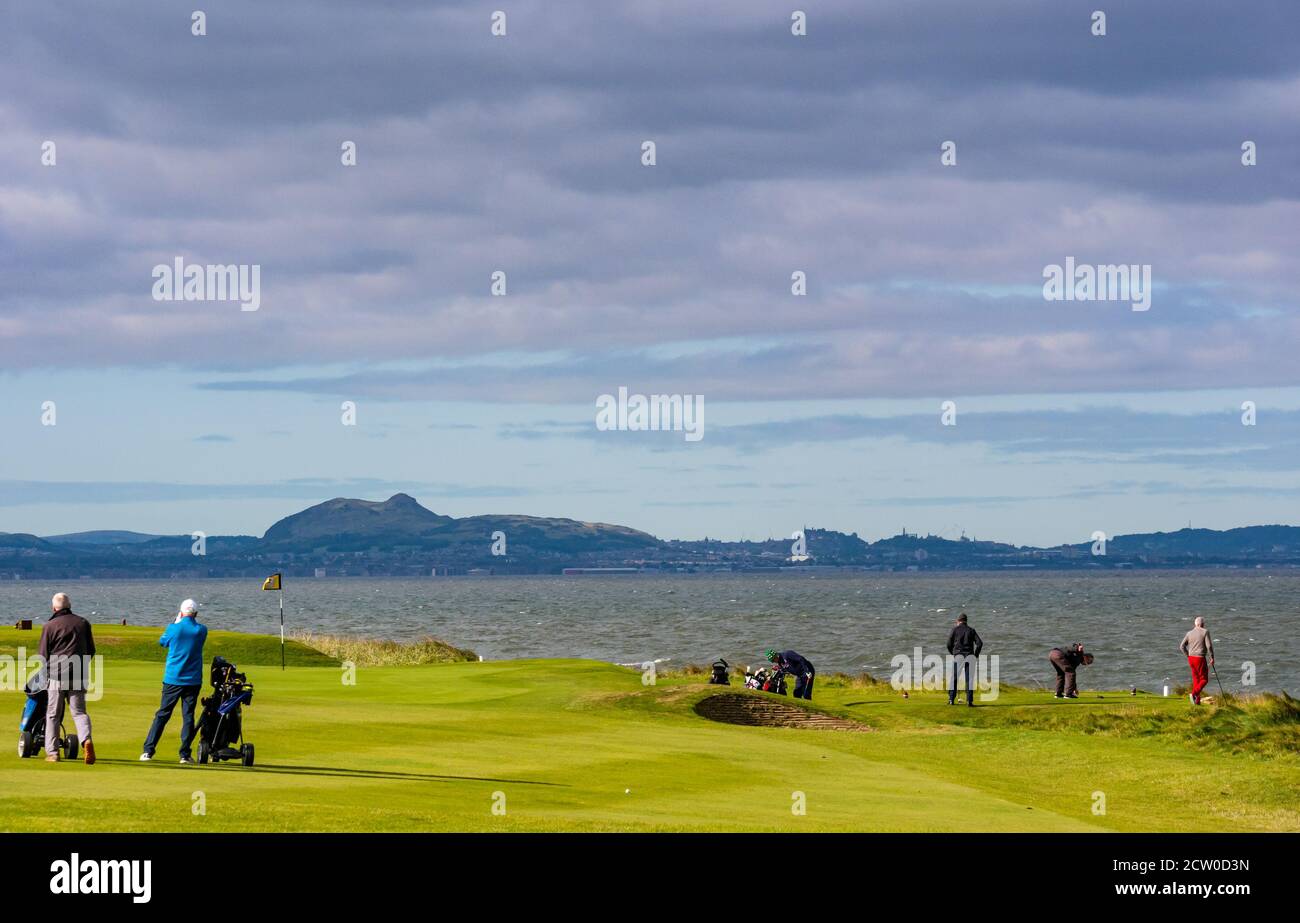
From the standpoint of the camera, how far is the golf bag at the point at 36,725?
21.9 m

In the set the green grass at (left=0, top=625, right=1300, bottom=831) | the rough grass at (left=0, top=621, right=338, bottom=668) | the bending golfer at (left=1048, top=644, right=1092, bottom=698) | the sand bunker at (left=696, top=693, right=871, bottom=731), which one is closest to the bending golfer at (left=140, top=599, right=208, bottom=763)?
the green grass at (left=0, top=625, right=1300, bottom=831)

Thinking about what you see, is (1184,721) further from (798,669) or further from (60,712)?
(60,712)

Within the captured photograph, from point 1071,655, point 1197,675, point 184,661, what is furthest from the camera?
point 1071,655

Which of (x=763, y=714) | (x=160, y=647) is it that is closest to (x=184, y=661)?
(x=763, y=714)

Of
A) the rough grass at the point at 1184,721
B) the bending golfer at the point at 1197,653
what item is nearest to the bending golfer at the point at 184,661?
the rough grass at the point at 1184,721

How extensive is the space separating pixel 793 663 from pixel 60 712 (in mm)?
23294

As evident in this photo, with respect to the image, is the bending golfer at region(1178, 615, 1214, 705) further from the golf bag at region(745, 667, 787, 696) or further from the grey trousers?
the grey trousers

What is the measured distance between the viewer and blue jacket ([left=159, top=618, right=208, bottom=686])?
21562 mm

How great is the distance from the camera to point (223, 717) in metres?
22.7

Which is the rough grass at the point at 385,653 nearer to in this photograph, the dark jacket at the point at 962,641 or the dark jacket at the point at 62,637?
the dark jacket at the point at 962,641

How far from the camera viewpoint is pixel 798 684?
41.9m
